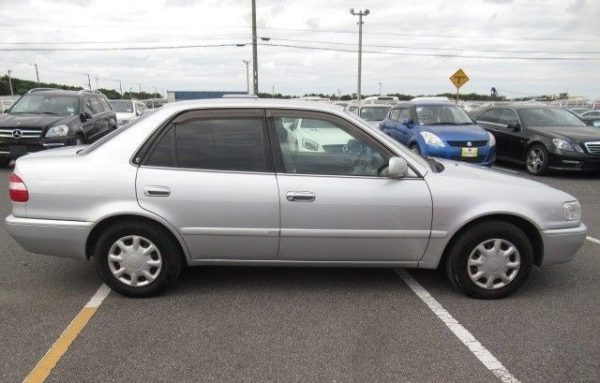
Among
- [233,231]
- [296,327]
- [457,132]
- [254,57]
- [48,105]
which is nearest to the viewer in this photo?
[296,327]

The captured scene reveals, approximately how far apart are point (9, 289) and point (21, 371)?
1.45m

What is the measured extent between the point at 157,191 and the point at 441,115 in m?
8.66

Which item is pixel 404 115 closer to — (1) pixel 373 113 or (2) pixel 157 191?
(1) pixel 373 113

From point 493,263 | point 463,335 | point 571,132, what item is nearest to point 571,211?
point 493,263

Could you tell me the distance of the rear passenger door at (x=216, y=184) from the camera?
12.1 ft

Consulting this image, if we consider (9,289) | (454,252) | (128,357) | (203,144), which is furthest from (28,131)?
(454,252)

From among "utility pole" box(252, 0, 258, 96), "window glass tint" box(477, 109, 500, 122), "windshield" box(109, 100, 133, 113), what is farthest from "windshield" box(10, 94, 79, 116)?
"utility pole" box(252, 0, 258, 96)

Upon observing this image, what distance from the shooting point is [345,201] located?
145 inches

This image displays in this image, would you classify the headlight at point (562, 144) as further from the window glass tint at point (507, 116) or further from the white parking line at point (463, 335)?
the white parking line at point (463, 335)

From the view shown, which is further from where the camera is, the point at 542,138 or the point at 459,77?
the point at 459,77

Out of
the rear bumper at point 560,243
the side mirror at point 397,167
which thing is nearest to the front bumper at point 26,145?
the side mirror at point 397,167

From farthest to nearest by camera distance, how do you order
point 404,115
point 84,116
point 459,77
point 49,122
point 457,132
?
point 459,77 < point 404,115 < point 84,116 < point 49,122 < point 457,132

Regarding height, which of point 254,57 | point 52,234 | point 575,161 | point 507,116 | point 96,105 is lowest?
point 575,161

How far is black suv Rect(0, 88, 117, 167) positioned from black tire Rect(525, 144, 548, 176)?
9663mm
